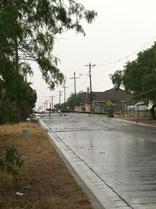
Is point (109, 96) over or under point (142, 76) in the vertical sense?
over

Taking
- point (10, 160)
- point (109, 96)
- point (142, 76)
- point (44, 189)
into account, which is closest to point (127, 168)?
point (44, 189)

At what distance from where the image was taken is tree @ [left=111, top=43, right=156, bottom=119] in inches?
2200

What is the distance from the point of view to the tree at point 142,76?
5587cm

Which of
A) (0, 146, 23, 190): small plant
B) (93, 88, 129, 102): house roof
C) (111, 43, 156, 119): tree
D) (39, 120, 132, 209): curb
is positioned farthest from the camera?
(93, 88, 129, 102): house roof

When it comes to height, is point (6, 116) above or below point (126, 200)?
above

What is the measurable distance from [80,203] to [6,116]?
92.1 inches

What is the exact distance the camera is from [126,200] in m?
10.7

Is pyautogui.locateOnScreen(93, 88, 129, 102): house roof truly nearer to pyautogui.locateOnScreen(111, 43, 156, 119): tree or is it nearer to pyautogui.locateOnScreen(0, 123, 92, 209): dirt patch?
pyautogui.locateOnScreen(111, 43, 156, 119): tree

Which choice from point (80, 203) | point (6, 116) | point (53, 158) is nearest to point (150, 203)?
point (80, 203)

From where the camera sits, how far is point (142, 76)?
5897cm

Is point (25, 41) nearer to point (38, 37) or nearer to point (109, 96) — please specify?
point (38, 37)

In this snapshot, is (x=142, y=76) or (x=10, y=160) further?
(x=142, y=76)

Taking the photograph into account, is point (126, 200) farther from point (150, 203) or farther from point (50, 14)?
point (50, 14)

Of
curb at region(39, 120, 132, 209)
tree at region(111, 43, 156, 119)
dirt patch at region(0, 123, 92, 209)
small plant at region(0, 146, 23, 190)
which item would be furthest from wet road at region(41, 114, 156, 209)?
tree at region(111, 43, 156, 119)
